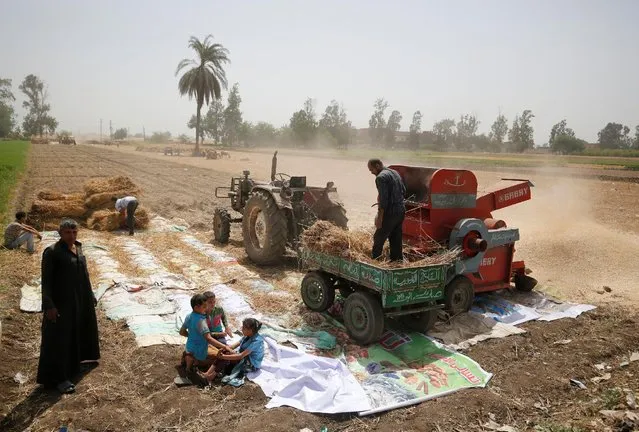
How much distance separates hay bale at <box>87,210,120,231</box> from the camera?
471 inches

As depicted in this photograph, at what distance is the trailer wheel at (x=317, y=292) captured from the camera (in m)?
6.61

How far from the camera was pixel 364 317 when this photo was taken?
5.90m

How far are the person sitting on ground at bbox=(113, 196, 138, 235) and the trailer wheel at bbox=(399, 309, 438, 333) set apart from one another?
25.7ft

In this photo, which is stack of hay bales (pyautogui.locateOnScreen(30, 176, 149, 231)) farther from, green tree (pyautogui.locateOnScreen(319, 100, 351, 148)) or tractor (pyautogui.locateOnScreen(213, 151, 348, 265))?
green tree (pyautogui.locateOnScreen(319, 100, 351, 148))

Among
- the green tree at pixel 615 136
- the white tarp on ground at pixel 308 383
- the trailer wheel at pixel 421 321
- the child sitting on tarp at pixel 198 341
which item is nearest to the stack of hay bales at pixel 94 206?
the child sitting on tarp at pixel 198 341

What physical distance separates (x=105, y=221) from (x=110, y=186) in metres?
1.57

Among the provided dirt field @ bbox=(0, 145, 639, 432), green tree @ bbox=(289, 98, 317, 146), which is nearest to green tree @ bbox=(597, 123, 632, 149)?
green tree @ bbox=(289, 98, 317, 146)

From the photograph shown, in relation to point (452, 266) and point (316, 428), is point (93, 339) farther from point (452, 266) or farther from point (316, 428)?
point (452, 266)

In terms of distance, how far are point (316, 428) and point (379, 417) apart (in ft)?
2.01

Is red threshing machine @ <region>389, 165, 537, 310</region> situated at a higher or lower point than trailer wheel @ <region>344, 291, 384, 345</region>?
higher

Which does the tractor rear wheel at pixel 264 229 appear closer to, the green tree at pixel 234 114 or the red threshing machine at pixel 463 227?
the red threshing machine at pixel 463 227

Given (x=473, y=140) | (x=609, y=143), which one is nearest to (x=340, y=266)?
(x=473, y=140)

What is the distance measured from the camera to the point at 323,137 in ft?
226

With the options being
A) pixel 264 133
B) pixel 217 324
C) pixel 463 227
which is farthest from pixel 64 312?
pixel 264 133
